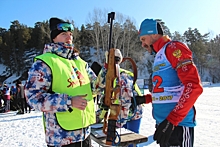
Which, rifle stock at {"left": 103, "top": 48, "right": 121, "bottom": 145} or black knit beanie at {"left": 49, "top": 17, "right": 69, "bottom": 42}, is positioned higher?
black knit beanie at {"left": 49, "top": 17, "right": 69, "bottom": 42}

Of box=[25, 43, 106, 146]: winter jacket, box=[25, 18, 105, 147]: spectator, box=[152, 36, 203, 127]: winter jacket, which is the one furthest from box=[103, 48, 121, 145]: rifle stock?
box=[152, 36, 203, 127]: winter jacket

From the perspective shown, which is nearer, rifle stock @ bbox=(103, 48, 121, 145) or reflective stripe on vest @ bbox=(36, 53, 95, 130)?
reflective stripe on vest @ bbox=(36, 53, 95, 130)

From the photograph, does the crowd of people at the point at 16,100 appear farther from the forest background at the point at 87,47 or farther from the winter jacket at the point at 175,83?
the forest background at the point at 87,47

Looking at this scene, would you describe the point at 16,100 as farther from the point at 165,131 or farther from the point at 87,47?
the point at 87,47

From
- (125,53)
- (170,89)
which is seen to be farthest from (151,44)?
(125,53)

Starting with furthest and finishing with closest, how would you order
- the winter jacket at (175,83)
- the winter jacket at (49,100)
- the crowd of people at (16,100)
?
the crowd of people at (16,100) → the winter jacket at (49,100) → the winter jacket at (175,83)

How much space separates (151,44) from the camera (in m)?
1.97

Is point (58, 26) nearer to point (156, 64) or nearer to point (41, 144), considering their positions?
point (156, 64)

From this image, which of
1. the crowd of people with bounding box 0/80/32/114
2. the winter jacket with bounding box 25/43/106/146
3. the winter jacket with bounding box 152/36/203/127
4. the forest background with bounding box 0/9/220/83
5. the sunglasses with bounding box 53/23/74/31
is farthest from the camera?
the forest background with bounding box 0/9/220/83

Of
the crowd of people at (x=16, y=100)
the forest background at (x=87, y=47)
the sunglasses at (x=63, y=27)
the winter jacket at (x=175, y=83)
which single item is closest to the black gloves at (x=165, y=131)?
the winter jacket at (x=175, y=83)

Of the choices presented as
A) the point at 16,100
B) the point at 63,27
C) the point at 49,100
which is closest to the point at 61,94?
the point at 49,100

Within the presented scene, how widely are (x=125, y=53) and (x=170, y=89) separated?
116ft

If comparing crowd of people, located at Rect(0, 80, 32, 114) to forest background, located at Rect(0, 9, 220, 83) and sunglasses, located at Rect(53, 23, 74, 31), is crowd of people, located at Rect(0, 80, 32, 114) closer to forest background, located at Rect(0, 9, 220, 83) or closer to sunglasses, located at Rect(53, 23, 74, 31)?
sunglasses, located at Rect(53, 23, 74, 31)

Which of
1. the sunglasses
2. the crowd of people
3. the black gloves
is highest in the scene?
the sunglasses
